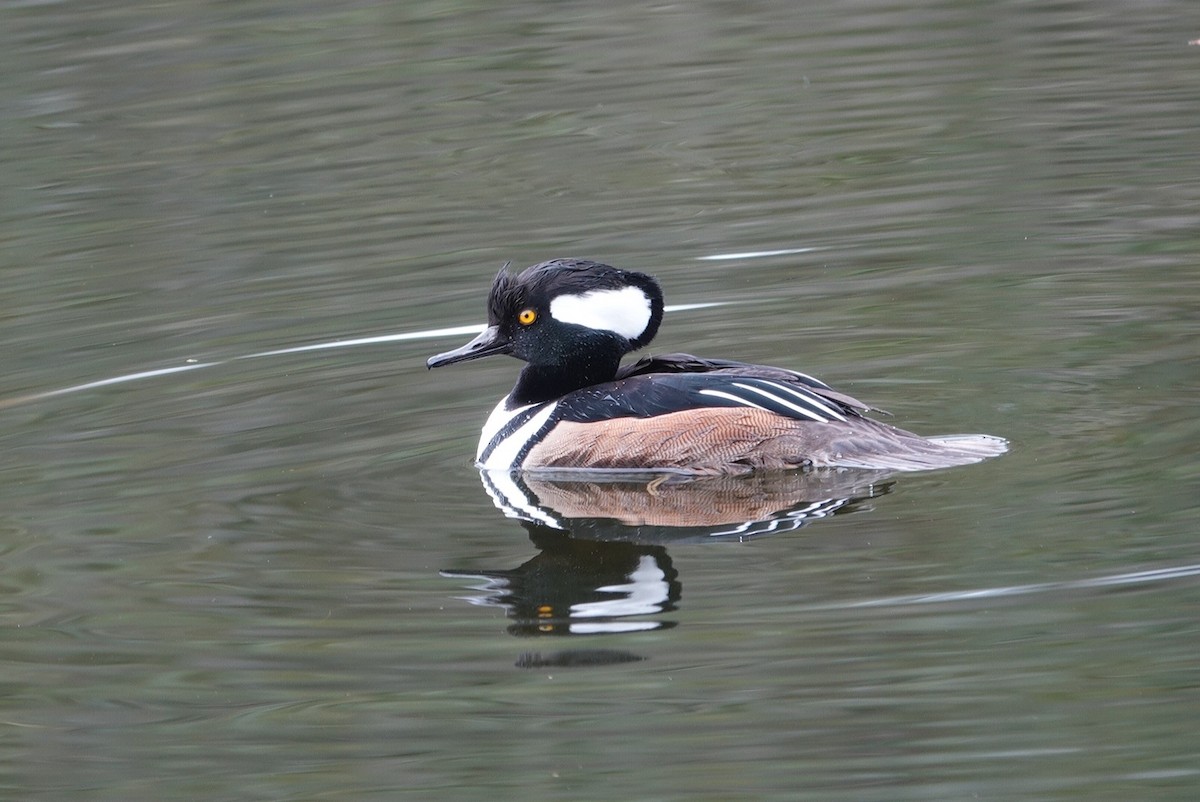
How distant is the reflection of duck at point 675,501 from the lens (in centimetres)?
694

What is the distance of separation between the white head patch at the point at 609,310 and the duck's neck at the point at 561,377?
161mm

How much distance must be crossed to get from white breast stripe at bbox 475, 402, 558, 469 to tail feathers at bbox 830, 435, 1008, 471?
1.34 metres

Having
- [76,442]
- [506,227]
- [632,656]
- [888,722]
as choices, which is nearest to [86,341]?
[76,442]

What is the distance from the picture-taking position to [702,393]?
7.66 m

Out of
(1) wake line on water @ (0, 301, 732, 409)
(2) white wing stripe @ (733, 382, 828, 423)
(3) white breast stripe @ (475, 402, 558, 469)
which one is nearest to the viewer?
(2) white wing stripe @ (733, 382, 828, 423)

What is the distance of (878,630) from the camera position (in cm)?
565

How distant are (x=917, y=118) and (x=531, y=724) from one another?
30.2 ft

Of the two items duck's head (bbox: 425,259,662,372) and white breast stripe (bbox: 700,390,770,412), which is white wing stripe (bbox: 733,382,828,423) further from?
duck's head (bbox: 425,259,662,372)

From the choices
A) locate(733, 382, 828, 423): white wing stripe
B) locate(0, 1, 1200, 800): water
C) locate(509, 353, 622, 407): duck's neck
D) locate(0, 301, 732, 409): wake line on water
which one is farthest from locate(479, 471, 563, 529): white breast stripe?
locate(0, 301, 732, 409): wake line on water

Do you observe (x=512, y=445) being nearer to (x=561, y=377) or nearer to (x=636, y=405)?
(x=561, y=377)

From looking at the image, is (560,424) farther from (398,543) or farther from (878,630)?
(878,630)

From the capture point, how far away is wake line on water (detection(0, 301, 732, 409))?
30.8ft

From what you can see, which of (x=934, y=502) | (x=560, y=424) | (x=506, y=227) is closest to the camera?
(x=934, y=502)

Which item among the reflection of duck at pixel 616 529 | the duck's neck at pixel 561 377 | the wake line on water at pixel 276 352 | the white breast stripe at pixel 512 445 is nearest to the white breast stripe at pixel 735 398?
the reflection of duck at pixel 616 529
